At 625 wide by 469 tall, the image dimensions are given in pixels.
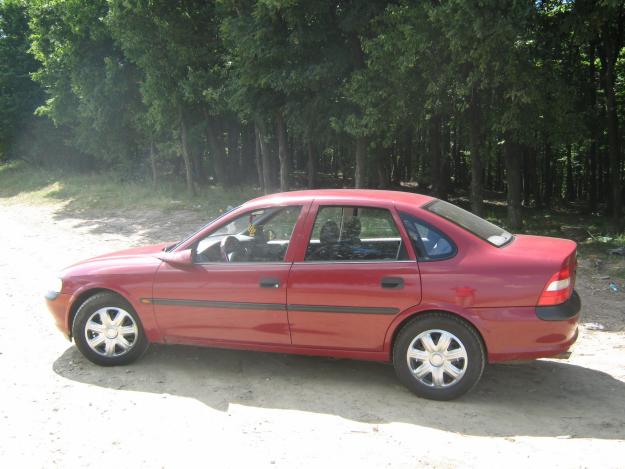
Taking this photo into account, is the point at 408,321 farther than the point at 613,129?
No

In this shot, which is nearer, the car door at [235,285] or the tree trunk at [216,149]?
the car door at [235,285]

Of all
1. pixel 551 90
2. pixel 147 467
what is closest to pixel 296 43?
pixel 551 90

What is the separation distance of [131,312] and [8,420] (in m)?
1.37

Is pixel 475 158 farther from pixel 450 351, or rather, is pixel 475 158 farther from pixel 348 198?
pixel 450 351

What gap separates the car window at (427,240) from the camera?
16.0 ft

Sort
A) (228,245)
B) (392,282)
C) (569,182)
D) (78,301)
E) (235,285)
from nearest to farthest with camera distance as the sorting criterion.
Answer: (392,282) < (235,285) < (228,245) < (78,301) < (569,182)

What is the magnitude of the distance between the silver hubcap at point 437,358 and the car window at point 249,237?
4.81 feet

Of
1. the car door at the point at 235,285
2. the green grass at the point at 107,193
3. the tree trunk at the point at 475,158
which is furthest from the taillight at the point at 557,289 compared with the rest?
the green grass at the point at 107,193

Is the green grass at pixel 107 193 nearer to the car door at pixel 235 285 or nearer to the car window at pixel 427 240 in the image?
the car door at pixel 235 285

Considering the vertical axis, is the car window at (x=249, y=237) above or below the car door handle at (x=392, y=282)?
above

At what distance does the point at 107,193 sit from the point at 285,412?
73.1 feet

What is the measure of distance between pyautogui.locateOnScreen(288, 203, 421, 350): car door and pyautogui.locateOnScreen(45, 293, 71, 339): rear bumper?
2192 mm

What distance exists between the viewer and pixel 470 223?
530 cm

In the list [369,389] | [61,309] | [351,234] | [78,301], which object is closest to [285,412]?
[369,389]
